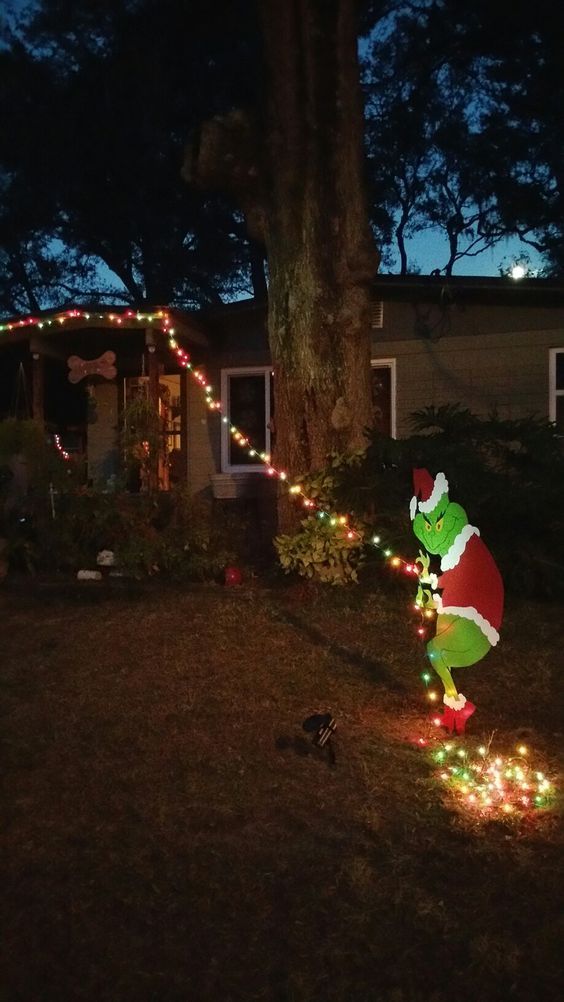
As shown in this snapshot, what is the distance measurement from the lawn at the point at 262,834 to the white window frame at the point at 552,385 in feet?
17.9

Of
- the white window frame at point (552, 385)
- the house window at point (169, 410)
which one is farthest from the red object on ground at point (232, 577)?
the white window frame at point (552, 385)

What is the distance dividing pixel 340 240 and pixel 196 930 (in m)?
7.23

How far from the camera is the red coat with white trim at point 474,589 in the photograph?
193 inches

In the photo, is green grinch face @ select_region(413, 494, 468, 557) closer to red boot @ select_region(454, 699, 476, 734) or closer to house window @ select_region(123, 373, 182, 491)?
red boot @ select_region(454, 699, 476, 734)

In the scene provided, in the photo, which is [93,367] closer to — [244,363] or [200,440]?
[200,440]

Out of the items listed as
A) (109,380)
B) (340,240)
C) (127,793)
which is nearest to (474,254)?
(109,380)

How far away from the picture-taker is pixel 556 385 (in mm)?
12086

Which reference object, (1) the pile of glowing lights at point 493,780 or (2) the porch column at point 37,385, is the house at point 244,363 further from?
(1) the pile of glowing lights at point 493,780

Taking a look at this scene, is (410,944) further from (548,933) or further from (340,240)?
(340,240)

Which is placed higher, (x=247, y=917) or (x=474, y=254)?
(x=474, y=254)

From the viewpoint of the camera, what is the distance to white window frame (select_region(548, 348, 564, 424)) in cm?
1195

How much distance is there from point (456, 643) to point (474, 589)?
0.30 meters

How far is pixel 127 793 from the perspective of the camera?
4469 mm

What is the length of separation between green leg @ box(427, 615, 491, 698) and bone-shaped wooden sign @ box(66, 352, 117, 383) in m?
9.03
